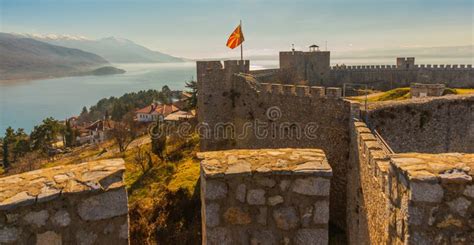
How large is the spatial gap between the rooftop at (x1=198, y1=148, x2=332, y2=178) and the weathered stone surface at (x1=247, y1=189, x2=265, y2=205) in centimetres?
19

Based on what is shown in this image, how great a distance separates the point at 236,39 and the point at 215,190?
58.1ft

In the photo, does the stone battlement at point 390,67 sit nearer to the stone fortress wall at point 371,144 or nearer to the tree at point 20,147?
the stone fortress wall at point 371,144

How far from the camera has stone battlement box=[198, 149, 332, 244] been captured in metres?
3.66

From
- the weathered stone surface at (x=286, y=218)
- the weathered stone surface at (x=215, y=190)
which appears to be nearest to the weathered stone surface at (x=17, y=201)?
the weathered stone surface at (x=215, y=190)

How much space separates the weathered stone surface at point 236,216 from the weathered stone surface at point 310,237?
0.52m

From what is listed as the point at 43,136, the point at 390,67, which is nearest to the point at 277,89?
the point at 390,67

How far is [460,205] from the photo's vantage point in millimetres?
3420

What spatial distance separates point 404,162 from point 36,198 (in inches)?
136

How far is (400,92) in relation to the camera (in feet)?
72.7

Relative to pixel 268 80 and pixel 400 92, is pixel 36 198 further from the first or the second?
pixel 400 92

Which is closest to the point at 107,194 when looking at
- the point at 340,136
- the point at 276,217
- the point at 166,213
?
the point at 276,217

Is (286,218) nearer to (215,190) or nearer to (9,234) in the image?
(215,190)

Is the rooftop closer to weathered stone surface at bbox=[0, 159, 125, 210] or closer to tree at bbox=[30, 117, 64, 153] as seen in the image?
weathered stone surface at bbox=[0, 159, 125, 210]

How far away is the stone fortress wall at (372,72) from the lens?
1230 inches
